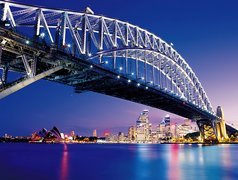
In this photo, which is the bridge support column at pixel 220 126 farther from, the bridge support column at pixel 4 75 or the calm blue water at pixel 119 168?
the bridge support column at pixel 4 75

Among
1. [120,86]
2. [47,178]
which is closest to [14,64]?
[47,178]

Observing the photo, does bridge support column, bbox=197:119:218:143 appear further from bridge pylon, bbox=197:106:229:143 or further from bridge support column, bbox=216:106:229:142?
bridge support column, bbox=216:106:229:142

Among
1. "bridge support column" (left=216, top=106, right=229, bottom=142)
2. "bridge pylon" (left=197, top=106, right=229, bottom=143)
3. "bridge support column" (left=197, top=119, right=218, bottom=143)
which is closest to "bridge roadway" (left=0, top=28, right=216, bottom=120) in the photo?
"bridge support column" (left=197, top=119, right=218, bottom=143)

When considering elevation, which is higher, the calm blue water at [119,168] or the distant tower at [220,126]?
the distant tower at [220,126]

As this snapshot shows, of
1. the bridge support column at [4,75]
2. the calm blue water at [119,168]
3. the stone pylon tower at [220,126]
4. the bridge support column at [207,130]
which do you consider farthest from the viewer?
the stone pylon tower at [220,126]

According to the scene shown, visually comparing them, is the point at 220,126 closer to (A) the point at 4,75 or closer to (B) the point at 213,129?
(B) the point at 213,129

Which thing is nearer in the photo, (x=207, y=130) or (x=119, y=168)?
(x=119, y=168)

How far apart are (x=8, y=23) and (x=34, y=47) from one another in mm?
2832

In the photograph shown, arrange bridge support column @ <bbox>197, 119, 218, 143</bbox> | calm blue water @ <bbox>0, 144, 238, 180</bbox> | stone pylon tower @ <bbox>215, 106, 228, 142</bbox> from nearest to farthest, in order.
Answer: calm blue water @ <bbox>0, 144, 238, 180</bbox> → bridge support column @ <bbox>197, 119, 218, 143</bbox> → stone pylon tower @ <bbox>215, 106, 228, 142</bbox>

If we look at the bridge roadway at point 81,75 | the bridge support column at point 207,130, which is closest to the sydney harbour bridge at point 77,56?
the bridge roadway at point 81,75

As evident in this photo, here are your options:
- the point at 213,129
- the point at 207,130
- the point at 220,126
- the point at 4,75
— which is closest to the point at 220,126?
the point at 220,126

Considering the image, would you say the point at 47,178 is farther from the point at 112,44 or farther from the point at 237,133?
the point at 237,133

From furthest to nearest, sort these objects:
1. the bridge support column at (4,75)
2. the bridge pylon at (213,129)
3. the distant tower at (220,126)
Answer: the distant tower at (220,126) → the bridge pylon at (213,129) → the bridge support column at (4,75)

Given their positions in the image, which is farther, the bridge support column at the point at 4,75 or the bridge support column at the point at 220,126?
the bridge support column at the point at 220,126
